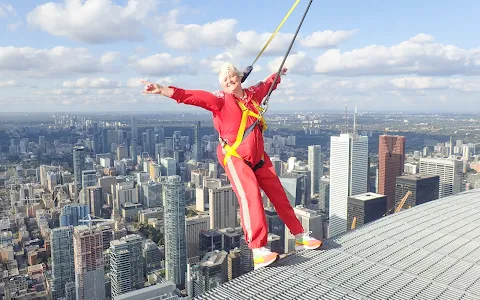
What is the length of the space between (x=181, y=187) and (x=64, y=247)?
495 centimetres

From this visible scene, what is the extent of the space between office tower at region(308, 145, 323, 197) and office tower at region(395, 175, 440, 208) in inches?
287

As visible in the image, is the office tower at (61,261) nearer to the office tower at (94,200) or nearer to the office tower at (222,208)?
the office tower at (222,208)

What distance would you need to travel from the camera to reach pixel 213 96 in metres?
2.56

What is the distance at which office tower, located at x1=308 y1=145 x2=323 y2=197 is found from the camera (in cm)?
2905

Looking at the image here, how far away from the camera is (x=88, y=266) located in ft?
47.7

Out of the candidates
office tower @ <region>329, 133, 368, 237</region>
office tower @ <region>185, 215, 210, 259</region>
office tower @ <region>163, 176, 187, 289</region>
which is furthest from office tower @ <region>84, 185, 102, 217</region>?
office tower @ <region>329, 133, 368, 237</region>

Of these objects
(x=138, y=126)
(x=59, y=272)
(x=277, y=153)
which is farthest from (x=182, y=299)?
(x=138, y=126)

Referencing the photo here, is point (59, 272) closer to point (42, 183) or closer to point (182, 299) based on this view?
point (182, 299)

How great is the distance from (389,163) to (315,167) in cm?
502

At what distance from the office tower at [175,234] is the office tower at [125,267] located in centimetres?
117

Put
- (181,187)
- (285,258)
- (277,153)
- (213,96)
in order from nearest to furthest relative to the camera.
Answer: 1. (213,96)
2. (285,258)
3. (181,187)
4. (277,153)

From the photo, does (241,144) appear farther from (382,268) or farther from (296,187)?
(296,187)

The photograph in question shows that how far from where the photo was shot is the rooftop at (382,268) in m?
2.71

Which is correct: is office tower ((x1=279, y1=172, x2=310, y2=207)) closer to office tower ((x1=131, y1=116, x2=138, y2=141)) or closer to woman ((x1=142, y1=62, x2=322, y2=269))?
woman ((x1=142, y1=62, x2=322, y2=269))
